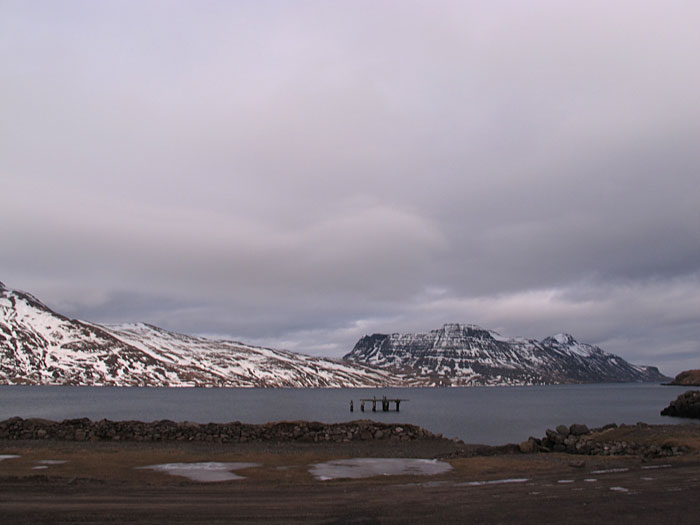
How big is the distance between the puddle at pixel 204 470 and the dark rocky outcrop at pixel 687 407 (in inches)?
3905

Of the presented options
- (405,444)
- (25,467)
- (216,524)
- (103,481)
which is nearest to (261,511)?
(216,524)

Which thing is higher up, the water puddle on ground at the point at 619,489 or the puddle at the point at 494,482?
the water puddle on ground at the point at 619,489

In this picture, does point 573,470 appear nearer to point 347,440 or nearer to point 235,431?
point 347,440

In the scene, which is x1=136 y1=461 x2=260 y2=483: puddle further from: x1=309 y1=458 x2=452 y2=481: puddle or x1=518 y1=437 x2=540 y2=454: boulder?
x1=518 y1=437 x2=540 y2=454: boulder

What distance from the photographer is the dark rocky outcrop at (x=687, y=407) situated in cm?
10177

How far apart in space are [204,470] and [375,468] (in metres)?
7.70

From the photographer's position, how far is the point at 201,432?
42094 mm

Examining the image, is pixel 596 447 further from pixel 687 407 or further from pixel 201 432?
pixel 687 407

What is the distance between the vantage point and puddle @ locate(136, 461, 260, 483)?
23281mm

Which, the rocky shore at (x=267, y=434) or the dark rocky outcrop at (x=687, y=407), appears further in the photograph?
the dark rocky outcrop at (x=687, y=407)

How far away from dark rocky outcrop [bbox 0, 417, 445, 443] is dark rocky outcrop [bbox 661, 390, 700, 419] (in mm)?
79444

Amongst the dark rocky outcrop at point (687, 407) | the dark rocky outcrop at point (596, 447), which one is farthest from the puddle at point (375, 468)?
the dark rocky outcrop at point (687, 407)

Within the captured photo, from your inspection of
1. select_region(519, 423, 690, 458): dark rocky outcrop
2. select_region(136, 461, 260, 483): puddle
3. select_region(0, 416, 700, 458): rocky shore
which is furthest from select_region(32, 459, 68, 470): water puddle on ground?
select_region(519, 423, 690, 458): dark rocky outcrop

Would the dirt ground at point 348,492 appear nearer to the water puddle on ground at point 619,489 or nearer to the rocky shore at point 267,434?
the water puddle on ground at point 619,489
